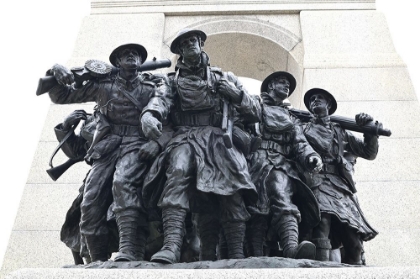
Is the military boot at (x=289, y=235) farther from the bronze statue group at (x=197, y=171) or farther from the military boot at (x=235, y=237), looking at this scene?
the military boot at (x=235, y=237)

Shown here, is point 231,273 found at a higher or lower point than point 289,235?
lower

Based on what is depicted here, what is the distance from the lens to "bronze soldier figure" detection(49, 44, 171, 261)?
4.96 metres

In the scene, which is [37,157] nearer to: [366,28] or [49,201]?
[49,201]

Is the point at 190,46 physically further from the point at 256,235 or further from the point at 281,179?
the point at 256,235

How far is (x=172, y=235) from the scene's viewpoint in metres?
4.60

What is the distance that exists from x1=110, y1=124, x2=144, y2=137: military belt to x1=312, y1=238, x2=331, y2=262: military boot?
2097 millimetres

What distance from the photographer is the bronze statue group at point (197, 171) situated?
196 inches

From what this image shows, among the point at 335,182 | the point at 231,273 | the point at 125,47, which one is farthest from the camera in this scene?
the point at 335,182

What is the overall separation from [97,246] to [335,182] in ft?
8.62

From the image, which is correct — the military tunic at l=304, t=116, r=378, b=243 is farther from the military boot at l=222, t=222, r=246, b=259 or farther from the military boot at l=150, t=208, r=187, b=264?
the military boot at l=150, t=208, r=187, b=264

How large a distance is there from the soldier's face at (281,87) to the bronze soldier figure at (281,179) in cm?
1

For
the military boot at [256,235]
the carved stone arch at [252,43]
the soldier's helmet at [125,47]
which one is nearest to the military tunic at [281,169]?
the military boot at [256,235]

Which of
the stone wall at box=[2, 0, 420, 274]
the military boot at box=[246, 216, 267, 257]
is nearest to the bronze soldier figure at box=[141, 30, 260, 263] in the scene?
the military boot at box=[246, 216, 267, 257]

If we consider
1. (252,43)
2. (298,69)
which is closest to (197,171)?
(298,69)
